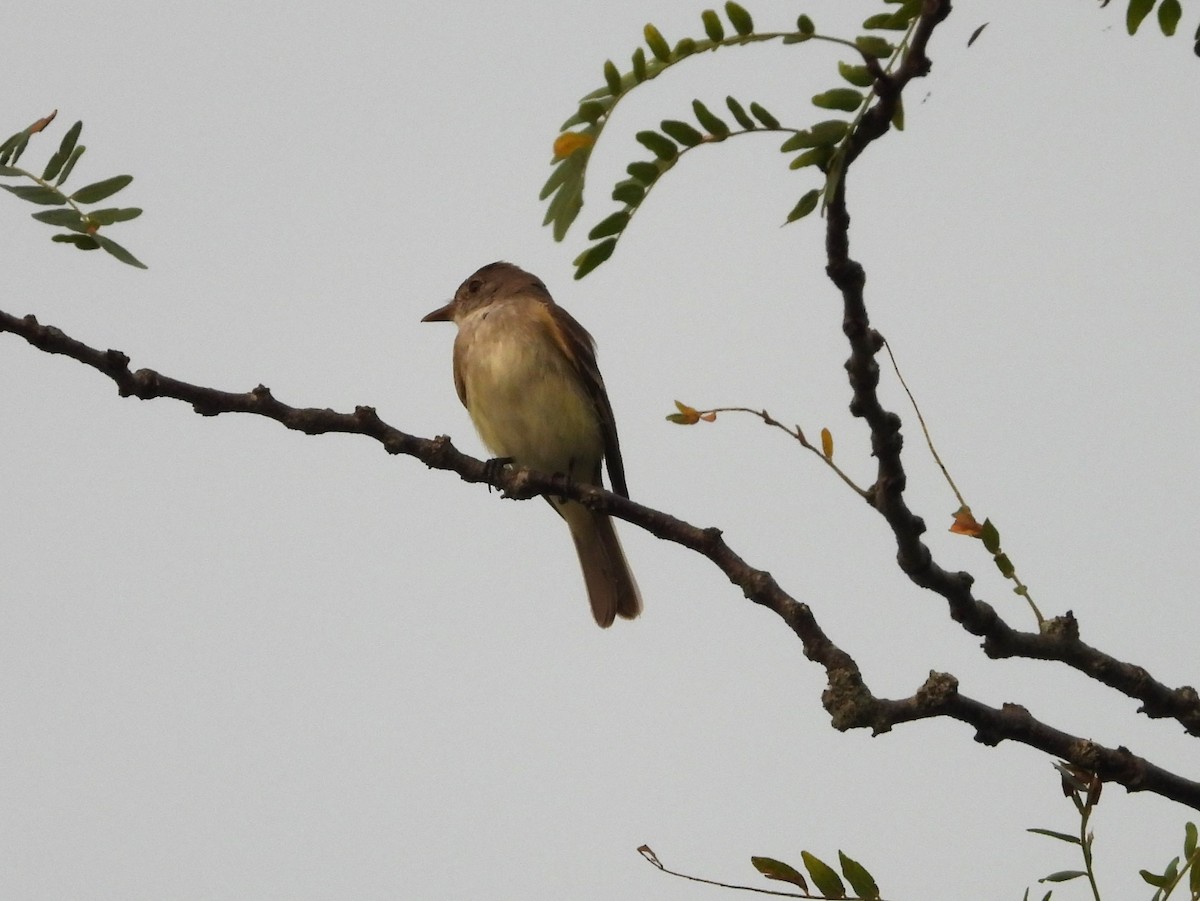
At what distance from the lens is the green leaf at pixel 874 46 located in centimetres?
219

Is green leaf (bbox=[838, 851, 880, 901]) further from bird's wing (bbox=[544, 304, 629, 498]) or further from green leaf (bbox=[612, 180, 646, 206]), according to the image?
bird's wing (bbox=[544, 304, 629, 498])

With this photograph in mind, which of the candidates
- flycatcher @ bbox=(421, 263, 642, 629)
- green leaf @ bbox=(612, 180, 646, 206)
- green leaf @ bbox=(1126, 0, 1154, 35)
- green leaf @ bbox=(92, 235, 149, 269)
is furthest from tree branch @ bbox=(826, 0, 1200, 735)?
flycatcher @ bbox=(421, 263, 642, 629)

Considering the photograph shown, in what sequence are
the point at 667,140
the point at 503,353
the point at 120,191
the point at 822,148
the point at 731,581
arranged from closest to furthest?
the point at 822,148 < the point at 667,140 < the point at 120,191 < the point at 731,581 < the point at 503,353

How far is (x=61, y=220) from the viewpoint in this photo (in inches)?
112

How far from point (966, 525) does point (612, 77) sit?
128cm

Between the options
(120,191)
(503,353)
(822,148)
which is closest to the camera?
(822,148)

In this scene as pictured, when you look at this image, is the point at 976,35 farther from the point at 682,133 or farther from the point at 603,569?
the point at 603,569

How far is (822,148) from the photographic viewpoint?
7.74ft

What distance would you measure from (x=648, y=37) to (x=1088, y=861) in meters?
1.78

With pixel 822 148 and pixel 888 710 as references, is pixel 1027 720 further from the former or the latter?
pixel 822 148

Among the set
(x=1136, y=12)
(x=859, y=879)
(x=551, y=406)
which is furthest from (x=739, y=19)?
(x=551, y=406)

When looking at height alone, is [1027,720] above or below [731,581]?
below

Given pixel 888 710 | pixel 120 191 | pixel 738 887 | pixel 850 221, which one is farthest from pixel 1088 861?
pixel 120 191

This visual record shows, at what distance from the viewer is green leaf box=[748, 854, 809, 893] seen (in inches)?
116
